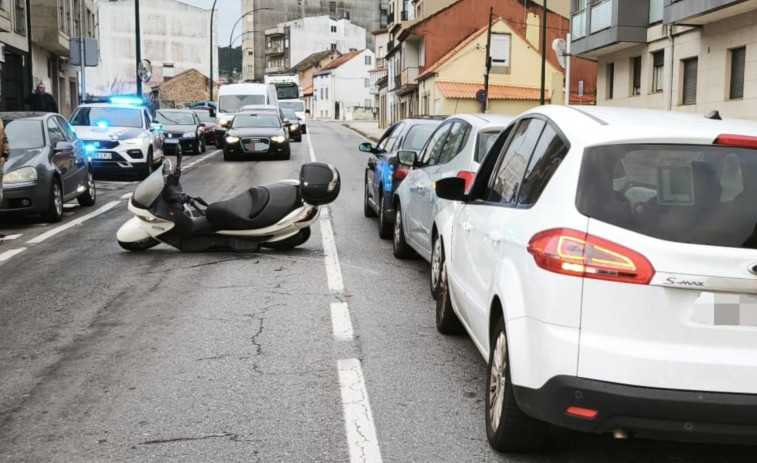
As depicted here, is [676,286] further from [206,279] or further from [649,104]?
[649,104]

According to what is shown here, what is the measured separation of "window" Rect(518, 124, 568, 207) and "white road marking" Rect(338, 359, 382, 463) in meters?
1.34

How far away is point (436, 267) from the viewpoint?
743cm

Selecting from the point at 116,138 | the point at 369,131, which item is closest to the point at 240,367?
the point at 116,138

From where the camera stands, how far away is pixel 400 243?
33.0 feet

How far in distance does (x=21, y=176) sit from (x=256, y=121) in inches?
693

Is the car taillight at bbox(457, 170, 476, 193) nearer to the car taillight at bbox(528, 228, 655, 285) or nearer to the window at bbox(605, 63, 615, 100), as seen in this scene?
the car taillight at bbox(528, 228, 655, 285)

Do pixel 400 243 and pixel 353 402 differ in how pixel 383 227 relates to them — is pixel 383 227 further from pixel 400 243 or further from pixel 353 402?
pixel 353 402

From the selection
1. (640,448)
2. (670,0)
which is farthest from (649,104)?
(640,448)

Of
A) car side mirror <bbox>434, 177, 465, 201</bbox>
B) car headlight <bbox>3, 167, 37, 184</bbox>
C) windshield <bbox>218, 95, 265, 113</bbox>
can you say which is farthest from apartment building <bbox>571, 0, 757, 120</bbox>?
car side mirror <bbox>434, 177, 465, 201</bbox>

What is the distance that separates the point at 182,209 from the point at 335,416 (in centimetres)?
580

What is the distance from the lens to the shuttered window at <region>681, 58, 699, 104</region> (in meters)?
27.4

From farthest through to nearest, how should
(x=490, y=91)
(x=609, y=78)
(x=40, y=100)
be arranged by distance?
1. (x=490, y=91)
2. (x=609, y=78)
3. (x=40, y=100)

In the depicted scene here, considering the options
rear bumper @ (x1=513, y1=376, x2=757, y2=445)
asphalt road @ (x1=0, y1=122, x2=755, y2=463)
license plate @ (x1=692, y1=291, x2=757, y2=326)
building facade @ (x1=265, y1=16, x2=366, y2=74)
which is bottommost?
asphalt road @ (x1=0, y1=122, x2=755, y2=463)

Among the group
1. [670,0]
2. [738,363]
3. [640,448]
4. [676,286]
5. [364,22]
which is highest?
[364,22]
